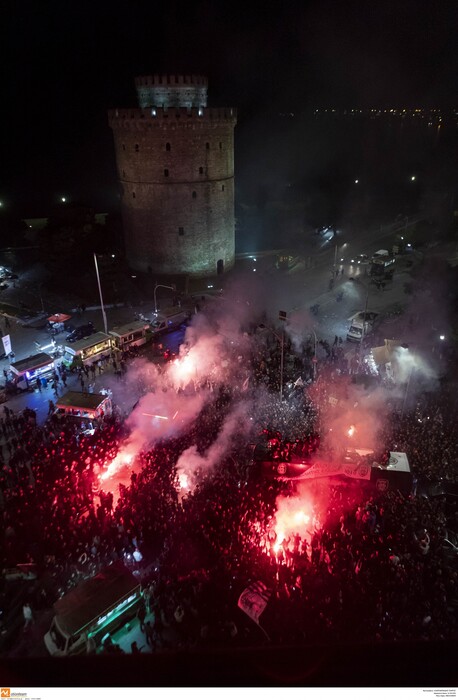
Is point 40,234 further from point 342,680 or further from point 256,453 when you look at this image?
point 342,680

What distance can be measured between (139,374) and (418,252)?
27642mm

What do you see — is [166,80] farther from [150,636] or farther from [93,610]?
[150,636]

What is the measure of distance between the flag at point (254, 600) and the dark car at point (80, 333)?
16279 millimetres

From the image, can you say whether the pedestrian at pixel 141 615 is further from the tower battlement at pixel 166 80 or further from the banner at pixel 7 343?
the tower battlement at pixel 166 80

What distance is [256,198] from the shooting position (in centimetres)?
5197

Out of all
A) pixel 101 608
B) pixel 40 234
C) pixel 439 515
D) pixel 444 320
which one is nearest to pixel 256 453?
pixel 439 515

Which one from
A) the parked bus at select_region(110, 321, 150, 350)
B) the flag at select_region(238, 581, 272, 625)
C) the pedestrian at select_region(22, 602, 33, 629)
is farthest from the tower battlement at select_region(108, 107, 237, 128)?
the flag at select_region(238, 581, 272, 625)

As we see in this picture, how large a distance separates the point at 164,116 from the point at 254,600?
25.2m

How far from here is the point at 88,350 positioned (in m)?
20.1

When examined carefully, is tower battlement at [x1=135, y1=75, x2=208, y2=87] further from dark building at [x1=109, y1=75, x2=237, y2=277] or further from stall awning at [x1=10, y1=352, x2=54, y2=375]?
stall awning at [x1=10, y1=352, x2=54, y2=375]

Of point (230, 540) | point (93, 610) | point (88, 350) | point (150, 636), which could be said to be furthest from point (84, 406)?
point (150, 636)

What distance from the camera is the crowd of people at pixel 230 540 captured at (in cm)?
883

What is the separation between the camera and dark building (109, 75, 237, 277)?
87.8ft

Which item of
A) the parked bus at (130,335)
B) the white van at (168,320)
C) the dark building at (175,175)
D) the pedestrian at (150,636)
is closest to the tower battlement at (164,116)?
the dark building at (175,175)
